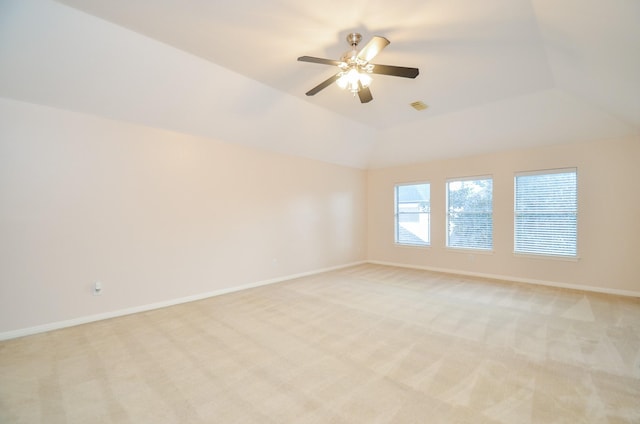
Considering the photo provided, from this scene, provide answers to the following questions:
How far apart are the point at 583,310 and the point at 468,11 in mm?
Result: 3889

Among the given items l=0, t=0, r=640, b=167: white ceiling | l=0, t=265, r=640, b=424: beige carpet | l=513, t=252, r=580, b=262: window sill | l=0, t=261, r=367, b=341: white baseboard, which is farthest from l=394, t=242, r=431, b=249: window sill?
l=0, t=261, r=367, b=341: white baseboard

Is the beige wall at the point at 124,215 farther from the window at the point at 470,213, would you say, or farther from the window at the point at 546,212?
the window at the point at 546,212

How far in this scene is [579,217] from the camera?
449 centimetres

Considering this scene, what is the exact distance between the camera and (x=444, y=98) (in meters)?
4.16

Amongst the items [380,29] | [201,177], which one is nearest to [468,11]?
[380,29]

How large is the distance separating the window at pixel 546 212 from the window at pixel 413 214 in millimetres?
1717

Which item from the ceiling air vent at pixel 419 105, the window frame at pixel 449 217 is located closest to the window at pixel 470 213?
the window frame at pixel 449 217

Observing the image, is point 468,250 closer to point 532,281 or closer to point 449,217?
point 449,217

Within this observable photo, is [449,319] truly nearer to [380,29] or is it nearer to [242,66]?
[380,29]

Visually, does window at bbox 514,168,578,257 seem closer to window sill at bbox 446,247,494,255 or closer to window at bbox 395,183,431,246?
window sill at bbox 446,247,494,255

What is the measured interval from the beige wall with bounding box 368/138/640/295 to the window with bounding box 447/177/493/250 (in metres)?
0.14

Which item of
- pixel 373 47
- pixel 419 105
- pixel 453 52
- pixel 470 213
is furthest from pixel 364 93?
pixel 470 213

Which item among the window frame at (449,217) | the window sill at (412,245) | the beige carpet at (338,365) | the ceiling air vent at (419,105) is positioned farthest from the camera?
the window sill at (412,245)

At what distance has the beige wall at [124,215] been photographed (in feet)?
9.62
